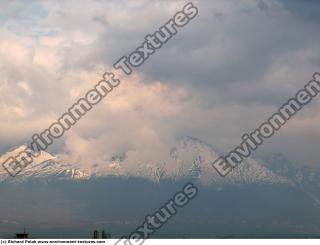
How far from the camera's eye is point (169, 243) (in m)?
27.1

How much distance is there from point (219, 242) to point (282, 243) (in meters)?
2.78

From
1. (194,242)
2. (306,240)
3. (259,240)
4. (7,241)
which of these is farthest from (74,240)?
(306,240)

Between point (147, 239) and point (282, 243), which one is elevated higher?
point (147, 239)

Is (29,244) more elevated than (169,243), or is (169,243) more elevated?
(29,244)

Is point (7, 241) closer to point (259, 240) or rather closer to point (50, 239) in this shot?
point (50, 239)

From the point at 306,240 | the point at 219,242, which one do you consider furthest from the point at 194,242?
the point at 306,240

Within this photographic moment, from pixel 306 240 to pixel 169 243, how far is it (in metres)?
6.23

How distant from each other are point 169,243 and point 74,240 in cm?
438

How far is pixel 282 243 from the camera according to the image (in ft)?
89.4

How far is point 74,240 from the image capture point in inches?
1101

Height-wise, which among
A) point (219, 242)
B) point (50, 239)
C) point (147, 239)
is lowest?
point (219, 242)

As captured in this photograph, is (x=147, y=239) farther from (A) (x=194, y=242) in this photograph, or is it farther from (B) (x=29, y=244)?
(B) (x=29, y=244)

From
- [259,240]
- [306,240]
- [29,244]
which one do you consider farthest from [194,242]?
[29,244]

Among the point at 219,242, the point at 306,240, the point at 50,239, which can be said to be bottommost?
the point at 306,240
